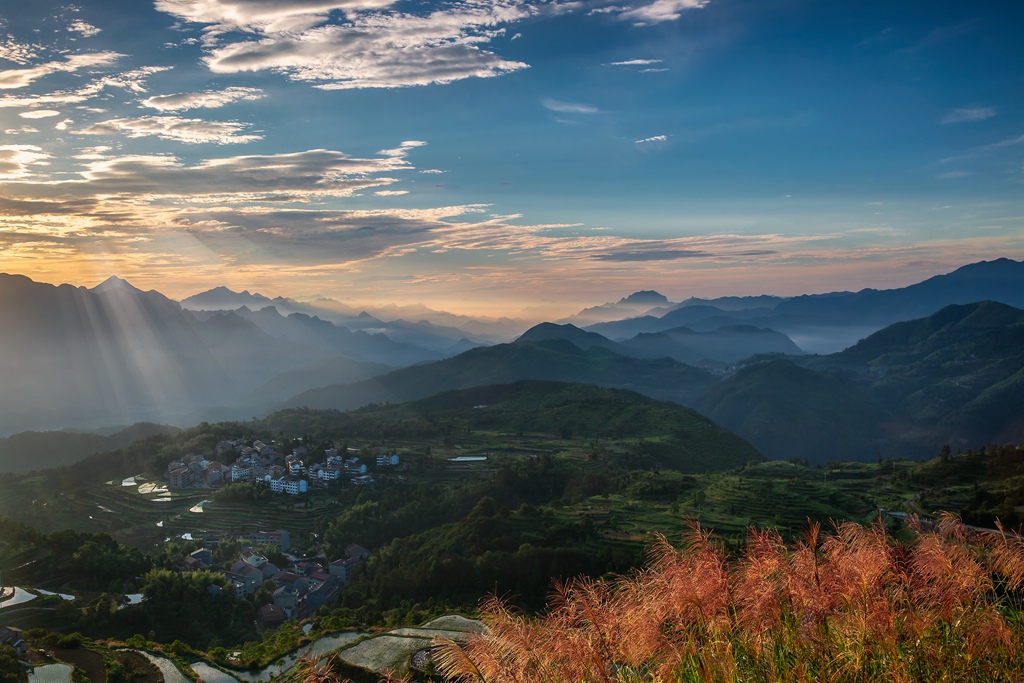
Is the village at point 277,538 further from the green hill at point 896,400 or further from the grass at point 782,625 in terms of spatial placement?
the green hill at point 896,400

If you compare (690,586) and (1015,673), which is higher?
(690,586)

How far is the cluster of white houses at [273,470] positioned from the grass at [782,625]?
57.3m

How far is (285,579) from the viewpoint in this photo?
39.9 meters

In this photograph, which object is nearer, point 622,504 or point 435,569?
point 435,569

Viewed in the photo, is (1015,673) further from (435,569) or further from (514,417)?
(514,417)

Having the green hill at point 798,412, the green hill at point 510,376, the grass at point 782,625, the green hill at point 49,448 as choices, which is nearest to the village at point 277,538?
the green hill at point 49,448

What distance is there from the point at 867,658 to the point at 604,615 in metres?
2.98

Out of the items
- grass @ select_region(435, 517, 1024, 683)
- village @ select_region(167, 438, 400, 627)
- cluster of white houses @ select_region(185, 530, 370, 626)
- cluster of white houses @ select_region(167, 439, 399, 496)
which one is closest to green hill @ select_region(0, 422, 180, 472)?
cluster of white houses @ select_region(167, 439, 399, 496)

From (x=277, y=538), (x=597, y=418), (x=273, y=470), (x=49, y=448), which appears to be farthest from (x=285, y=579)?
(x=49, y=448)

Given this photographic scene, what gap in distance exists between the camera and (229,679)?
23359 mm

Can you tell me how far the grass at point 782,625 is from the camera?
258 inches

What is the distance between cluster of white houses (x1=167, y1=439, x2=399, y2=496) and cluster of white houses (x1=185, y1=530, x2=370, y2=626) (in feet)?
57.4

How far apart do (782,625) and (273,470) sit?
63.3 meters

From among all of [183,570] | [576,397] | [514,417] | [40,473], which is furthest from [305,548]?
[576,397]
